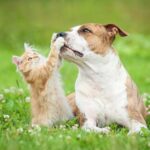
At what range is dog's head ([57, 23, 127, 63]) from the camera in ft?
30.8

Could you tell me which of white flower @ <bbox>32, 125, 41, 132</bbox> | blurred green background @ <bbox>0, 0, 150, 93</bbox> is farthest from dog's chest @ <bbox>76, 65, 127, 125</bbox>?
blurred green background @ <bbox>0, 0, 150, 93</bbox>

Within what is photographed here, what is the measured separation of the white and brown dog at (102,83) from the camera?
954 cm

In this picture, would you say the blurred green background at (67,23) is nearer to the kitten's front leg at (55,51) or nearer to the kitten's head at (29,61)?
the kitten's head at (29,61)

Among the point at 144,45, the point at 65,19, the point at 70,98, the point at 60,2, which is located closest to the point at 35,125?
the point at 70,98

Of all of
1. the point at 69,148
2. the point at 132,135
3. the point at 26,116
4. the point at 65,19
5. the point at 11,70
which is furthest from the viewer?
the point at 65,19

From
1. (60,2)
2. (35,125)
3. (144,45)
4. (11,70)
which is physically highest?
(60,2)

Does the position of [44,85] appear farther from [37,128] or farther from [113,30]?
[113,30]

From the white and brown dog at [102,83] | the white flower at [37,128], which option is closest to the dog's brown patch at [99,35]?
the white and brown dog at [102,83]

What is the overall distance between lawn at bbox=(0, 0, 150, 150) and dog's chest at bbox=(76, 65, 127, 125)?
0.19 m

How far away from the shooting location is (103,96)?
9664 millimetres

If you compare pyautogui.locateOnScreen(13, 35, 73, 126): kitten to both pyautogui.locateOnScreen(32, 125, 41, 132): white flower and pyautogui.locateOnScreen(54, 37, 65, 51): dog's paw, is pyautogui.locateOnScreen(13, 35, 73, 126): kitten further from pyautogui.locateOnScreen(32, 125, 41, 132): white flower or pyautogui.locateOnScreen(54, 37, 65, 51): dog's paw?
pyautogui.locateOnScreen(32, 125, 41, 132): white flower

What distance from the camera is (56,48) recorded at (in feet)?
30.6

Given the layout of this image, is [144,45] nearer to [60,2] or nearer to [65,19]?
[65,19]

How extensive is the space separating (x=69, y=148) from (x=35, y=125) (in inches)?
58.7
